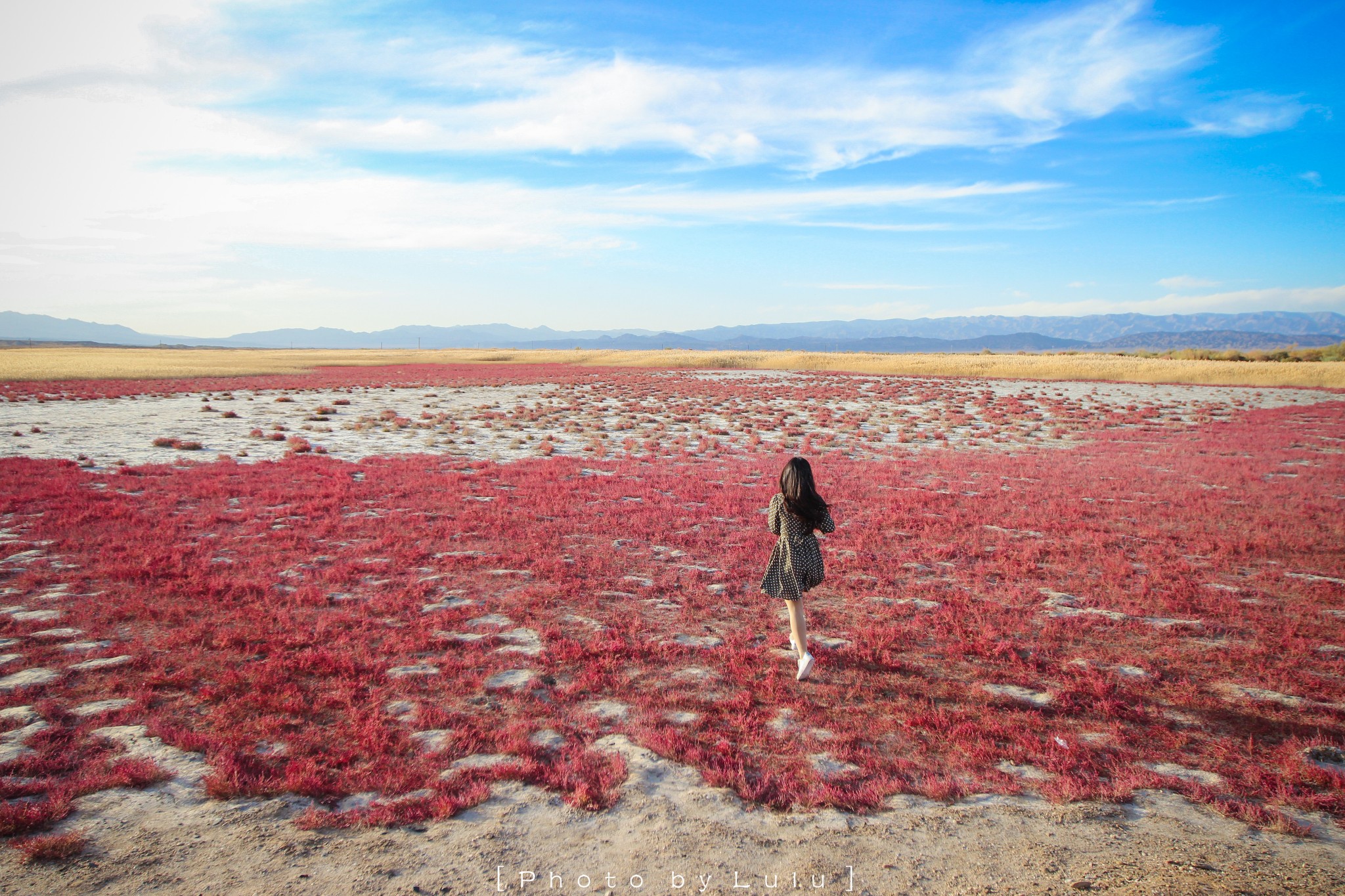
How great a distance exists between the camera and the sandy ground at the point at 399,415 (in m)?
23.0

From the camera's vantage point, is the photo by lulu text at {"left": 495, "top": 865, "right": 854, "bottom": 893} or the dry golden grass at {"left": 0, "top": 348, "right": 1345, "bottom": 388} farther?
the dry golden grass at {"left": 0, "top": 348, "right": 1345, "bottom": 388}

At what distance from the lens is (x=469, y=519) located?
13547 mm

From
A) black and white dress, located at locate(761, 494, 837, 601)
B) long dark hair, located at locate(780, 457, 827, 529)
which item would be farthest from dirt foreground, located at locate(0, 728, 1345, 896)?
long dark hair, located at locate(780, 457, 827, 529)

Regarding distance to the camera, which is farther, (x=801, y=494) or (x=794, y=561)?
(x=794, y=561)

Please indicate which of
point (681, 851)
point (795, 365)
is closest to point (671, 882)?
point (681, 851)

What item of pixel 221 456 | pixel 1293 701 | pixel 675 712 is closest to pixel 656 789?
pixel 675 712

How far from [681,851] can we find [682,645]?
344 centimetres

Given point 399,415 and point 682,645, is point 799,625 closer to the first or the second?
point 682,645

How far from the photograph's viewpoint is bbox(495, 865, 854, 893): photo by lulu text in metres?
4.17

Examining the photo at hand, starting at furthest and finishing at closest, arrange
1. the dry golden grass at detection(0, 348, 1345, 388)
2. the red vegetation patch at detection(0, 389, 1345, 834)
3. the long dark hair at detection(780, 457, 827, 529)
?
the dry golden grass at detection(0, 348, 1345, 388) < the long dark hair at detection(780, 457, 827, 529) < the red vegetation patch at detection(0, 389, 1345, 834)

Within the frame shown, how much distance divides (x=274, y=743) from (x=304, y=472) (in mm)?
14268

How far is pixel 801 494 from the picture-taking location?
703 centimetres

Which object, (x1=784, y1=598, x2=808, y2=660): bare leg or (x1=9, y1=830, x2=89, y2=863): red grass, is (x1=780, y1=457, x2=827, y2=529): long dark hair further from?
(x1=9, y1=830, x2=89, y2=863): red grass

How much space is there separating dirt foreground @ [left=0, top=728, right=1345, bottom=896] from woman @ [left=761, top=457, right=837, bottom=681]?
2260 millimetres
